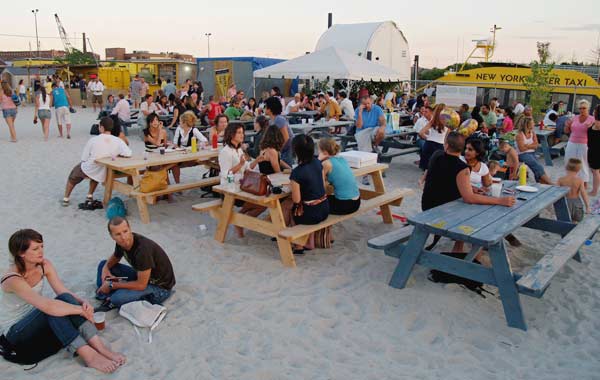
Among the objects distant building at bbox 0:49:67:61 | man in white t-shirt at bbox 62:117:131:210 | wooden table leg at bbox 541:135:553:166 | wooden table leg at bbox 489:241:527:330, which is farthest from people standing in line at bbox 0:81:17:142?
distant building at bbox 0:49:67:61

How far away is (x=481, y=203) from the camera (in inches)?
→ 176

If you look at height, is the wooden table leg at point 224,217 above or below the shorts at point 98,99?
Result: below

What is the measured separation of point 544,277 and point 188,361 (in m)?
2.60

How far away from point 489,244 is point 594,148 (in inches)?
199

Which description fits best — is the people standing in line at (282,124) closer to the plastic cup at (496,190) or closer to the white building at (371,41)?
the plastic cup at (496,190)

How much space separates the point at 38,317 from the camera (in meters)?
3.18

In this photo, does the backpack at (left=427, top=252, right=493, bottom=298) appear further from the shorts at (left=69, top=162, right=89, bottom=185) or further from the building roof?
the building roof

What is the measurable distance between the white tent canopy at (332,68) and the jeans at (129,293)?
953cm

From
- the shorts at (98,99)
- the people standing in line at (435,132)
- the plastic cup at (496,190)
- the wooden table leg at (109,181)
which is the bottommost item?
the wooden table leg at (109,181)

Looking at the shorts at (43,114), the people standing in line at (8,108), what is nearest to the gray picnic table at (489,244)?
the shorts at (43,114)

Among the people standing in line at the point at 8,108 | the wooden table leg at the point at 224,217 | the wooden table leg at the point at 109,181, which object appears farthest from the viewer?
the people standing in line at the point at 8,108

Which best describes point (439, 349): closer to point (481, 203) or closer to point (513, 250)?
point (481, 203)

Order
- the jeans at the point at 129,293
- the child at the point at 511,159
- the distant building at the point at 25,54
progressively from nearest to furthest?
the jeans at the point at 129,293 → the child at the point at 511,159 → the distant building at the point at 25,54

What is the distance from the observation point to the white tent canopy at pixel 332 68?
12.8 meters
